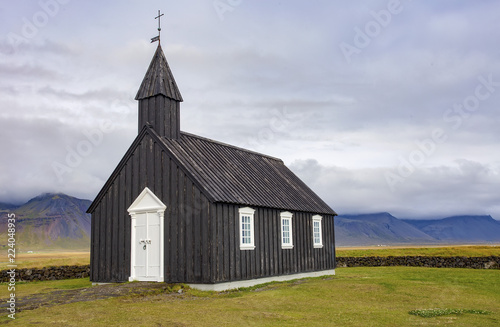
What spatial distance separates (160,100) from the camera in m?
22.2

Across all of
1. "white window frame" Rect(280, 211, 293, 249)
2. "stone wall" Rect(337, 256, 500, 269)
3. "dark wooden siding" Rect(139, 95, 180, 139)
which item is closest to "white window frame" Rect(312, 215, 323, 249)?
"white window frame" Rect(280, 211, 293, 249)

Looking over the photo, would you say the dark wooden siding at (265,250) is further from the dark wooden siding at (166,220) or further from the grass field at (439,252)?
the grass field at (439,252)

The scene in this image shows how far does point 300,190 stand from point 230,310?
15.8 meters

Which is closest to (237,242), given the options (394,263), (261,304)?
(261,304)

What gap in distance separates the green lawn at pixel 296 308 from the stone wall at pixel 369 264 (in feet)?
47.4

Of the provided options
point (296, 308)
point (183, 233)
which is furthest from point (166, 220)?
point (296, 308)

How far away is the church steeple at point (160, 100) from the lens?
22141mm

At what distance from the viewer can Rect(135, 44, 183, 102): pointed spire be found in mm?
22391

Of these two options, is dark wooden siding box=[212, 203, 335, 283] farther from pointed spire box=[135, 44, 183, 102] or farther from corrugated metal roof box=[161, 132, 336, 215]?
pointed spire box=[135, 44, 183, 102]

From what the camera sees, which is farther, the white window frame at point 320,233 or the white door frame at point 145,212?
the white window frame at point 320,233

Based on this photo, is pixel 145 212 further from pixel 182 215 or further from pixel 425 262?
pixel 425 262

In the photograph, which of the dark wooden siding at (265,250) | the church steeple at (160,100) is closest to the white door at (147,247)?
the dark wooden siding at (265,250)

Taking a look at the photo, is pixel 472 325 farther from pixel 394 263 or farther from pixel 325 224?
pixel 394 263

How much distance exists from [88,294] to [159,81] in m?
10.2
